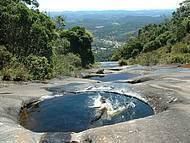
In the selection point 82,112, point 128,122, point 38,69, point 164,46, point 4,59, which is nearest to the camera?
point 128,122

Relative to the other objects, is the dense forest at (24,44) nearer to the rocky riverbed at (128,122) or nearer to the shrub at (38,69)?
the shrub at (38,69)

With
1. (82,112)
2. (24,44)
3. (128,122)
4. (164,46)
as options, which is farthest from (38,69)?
(164,46)

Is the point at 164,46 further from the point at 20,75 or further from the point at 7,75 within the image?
the point at 7,75

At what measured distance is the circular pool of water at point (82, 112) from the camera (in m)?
18.4

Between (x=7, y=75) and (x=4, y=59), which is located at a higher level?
(x=4, y=59)

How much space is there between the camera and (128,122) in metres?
16.9

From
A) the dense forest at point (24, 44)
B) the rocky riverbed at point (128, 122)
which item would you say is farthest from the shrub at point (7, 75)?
the rocky riverbed at point (128, 122)


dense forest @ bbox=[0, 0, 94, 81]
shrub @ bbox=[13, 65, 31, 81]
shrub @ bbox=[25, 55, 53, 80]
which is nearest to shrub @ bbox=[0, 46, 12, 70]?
dense forest @ bbox=[0, 0, 94, 81]

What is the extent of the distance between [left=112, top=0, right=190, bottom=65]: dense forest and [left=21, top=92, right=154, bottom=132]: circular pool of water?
4172 centimetres

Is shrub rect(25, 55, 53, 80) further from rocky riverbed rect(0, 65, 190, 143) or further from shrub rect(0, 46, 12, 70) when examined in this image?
rocky riverbed rect(0, 65, 190, 143)

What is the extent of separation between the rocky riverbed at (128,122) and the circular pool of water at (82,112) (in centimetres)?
73

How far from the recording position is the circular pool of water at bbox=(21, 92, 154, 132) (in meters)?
18.4

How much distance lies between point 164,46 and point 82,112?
83919mm

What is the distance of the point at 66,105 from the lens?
22.4 metres
